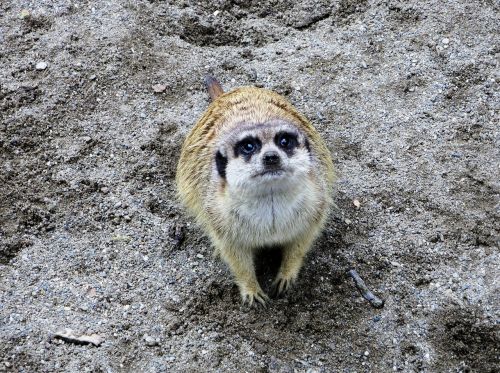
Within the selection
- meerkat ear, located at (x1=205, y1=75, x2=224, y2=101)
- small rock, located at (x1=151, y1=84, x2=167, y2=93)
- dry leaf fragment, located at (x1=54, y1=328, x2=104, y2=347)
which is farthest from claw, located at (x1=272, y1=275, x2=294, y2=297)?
small rock, located at (x1=151, y1=84, x2=167, y2=93)

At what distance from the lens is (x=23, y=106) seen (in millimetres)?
4438

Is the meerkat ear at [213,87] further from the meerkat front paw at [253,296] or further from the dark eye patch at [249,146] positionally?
the meerkat front paw at [253,296]

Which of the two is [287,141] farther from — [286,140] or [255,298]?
[255,298]

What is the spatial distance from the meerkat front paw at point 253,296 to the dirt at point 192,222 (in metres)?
0.05

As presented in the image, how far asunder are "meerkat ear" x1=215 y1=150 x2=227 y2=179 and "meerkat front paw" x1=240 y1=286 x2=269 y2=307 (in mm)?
615

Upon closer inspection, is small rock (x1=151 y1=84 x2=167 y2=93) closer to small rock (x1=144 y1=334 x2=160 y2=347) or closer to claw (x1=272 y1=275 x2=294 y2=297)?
claw (x1=272 y1=275 x2=294 y2=297)

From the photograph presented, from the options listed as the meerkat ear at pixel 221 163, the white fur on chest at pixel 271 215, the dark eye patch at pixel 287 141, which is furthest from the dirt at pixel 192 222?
the dark eye patch at pixel 287 141

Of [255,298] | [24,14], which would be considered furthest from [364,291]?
[24,14]

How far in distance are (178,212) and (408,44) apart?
2.01 meters

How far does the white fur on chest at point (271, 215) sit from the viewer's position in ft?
10.7

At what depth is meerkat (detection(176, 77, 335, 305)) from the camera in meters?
3.17

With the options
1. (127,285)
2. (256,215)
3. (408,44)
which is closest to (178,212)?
(127,285)

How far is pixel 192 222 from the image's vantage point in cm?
394

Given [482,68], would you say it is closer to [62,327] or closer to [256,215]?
[256,215]
